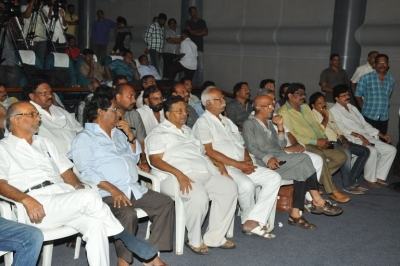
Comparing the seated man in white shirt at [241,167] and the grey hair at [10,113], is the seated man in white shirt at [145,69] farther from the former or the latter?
the grey hair at [10,113]

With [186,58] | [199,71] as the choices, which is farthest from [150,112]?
[199,71]

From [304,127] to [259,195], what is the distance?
1390mm

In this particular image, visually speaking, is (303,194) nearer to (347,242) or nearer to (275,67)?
(347,242)

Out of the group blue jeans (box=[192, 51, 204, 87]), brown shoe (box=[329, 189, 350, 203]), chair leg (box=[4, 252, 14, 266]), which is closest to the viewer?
chair leg (box=[4, 252, 14, 266])

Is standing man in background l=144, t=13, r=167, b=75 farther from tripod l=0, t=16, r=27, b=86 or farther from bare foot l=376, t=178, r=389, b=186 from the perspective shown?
bare foot l=376, t=178, r=389, b=186

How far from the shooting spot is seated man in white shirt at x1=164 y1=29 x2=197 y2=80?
29.7 ft

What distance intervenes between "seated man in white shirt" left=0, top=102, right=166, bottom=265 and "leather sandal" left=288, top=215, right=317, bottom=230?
1.78m

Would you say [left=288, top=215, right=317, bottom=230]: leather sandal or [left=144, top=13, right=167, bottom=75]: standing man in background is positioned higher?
[left=144, top=13, right=167, bottom=75]: standing man in background

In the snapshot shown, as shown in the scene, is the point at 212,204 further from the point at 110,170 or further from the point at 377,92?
the point at 377,92

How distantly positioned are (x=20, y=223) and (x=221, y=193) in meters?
1.56

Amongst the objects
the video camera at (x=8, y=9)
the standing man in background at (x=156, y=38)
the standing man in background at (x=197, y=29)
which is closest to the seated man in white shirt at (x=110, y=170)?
the video camera at (x=8, y=9)

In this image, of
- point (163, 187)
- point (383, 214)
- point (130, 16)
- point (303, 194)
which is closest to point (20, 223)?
point (163, 187)

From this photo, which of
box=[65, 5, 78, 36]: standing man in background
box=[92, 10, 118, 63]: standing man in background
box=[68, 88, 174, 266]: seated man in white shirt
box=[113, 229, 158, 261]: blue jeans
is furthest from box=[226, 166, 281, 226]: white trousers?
box=[65, 5, 78, 36]: standing man in background

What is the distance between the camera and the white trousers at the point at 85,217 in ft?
9.60
